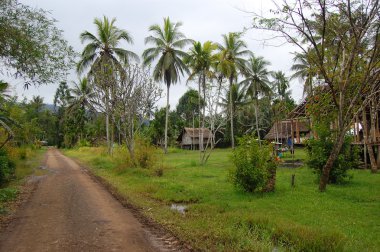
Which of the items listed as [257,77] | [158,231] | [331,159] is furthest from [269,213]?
[257,77]

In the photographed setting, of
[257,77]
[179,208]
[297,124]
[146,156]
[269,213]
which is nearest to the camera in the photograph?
[269,213]

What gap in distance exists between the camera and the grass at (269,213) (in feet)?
22.1

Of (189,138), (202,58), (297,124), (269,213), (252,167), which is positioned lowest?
(269,213)

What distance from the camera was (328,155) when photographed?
14.7m

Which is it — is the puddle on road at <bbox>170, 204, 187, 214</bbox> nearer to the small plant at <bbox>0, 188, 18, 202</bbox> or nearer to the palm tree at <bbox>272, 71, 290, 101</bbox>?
the small plant at <bbox>0, 188, 18, 202</bbox>

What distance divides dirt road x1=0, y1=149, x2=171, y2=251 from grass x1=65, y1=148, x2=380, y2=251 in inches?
29.4

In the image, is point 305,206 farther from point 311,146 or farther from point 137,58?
point 137,58

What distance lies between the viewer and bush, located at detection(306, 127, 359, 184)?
46.1ft

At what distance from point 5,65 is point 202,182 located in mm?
8513

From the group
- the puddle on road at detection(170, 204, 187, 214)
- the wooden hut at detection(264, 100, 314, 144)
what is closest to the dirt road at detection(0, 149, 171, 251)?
the puddle on road at detection(170, 204, 187, 214)

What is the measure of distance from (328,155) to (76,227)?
33.5 ft

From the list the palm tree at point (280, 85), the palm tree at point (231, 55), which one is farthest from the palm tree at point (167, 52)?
the palm tree at point (280, 85)

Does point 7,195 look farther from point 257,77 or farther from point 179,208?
point 257,77

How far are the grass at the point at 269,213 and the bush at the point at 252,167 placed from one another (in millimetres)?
386
